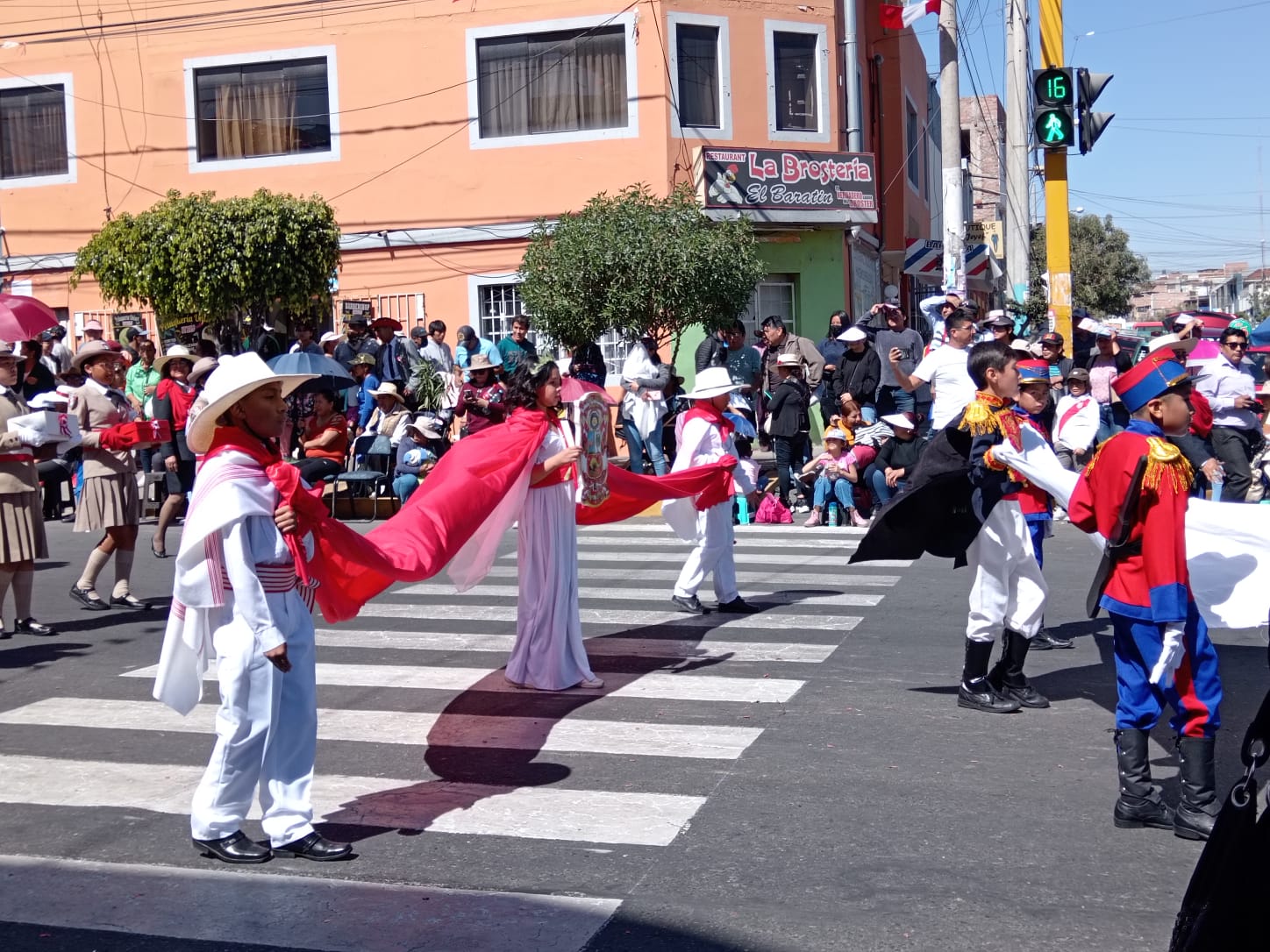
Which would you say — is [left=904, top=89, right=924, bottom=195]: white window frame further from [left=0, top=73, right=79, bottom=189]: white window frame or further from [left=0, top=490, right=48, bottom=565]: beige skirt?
[left=0, top=490, right=48, bottom=565]: beige skirt

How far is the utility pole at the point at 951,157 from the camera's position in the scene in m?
18.8

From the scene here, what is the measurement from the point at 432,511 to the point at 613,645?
100 inches

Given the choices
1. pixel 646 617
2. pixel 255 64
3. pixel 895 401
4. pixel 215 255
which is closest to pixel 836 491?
pixel 895 401

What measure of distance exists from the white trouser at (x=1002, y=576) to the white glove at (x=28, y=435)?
6.42m

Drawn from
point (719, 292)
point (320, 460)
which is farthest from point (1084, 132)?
point (320, 460)

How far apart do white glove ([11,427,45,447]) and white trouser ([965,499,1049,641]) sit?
642cm

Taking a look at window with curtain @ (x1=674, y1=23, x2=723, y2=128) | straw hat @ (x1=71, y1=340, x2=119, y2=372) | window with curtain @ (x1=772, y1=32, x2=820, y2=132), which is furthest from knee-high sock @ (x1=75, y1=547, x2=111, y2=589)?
window with curtain @ (x1=772, y1=32, x2=820, y2=132)

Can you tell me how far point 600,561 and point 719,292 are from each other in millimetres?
7085

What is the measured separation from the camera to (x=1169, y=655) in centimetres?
579

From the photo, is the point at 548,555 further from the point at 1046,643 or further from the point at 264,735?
the point at 1046,643

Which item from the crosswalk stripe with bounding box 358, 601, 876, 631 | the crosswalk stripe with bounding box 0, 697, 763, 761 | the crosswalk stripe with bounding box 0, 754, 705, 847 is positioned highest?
the crosswalk stripe with bounding box 358, 601, 876, 631

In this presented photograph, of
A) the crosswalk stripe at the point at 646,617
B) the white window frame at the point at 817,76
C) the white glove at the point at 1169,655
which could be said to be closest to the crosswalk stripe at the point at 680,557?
the crosswalk stripe at the point at 646,617

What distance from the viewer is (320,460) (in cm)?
877

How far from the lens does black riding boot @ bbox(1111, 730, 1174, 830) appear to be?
5.91 m
